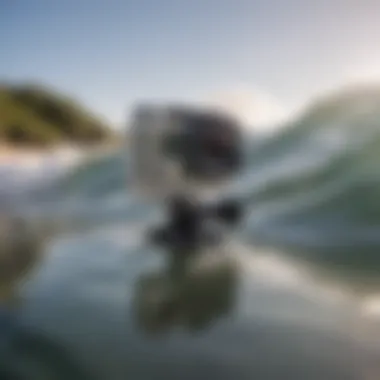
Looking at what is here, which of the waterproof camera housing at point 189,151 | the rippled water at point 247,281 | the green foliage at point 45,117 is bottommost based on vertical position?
the rippled water at point 247,281

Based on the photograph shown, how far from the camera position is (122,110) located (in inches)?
51.5

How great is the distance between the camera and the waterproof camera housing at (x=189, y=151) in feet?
4.14

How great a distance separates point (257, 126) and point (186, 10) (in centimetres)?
34

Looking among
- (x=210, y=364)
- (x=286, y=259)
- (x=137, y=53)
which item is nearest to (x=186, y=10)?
(x=137, y=53)

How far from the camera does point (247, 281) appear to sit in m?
1.24

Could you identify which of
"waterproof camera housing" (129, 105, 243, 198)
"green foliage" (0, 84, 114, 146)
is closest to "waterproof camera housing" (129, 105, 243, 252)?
"waterproof camera housing" (129, 105, 243, 198)

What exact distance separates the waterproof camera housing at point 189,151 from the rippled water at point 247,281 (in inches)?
1.9

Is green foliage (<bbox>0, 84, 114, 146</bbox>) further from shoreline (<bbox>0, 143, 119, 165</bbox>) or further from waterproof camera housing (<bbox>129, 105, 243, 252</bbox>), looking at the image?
waterproof camera housing (<bbox>129, 105, 243, 252</bbox>)

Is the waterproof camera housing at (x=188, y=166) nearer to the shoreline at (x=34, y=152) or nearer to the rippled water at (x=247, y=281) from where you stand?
the rippled water at (x=247, y=281)

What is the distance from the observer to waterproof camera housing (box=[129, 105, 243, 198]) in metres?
1.26

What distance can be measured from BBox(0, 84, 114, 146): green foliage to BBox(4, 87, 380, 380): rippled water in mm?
94

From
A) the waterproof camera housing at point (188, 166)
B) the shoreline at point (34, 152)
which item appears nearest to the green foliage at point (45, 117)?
the shoreline at point (34, 152)

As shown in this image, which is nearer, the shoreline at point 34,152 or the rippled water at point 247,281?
the rippled water at point 247,281

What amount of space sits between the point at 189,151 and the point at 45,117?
39cm
